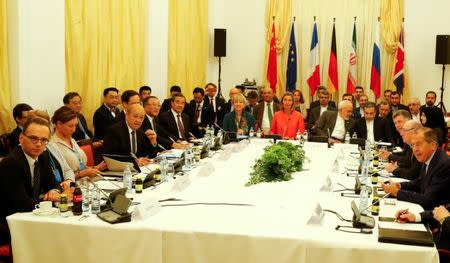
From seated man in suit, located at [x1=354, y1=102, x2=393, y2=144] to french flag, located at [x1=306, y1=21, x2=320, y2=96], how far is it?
463 cm

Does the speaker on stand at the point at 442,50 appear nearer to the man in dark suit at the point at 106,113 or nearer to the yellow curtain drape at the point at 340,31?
the yellow curtain drape at the point at 340,31

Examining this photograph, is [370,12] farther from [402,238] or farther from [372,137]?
[402,238]

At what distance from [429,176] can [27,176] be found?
2.96m

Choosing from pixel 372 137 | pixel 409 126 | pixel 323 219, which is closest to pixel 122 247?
pixel 323 219

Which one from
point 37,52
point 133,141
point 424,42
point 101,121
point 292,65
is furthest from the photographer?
point 292,65

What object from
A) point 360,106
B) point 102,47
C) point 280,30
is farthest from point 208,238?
point 280,30

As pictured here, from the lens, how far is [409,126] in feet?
17.9

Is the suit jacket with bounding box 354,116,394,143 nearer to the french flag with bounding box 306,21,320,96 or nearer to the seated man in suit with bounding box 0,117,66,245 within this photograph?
the french flag with bounding box 306,21,320,96

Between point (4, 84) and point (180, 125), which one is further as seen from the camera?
point (180, 125)

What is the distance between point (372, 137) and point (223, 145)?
2.30 meters

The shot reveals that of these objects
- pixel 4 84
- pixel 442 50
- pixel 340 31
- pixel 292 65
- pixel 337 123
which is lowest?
pixel 337 123

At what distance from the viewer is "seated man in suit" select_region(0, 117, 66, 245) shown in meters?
3.44

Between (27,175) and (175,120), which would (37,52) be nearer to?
(175,120)

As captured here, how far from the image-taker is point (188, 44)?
11.3m
